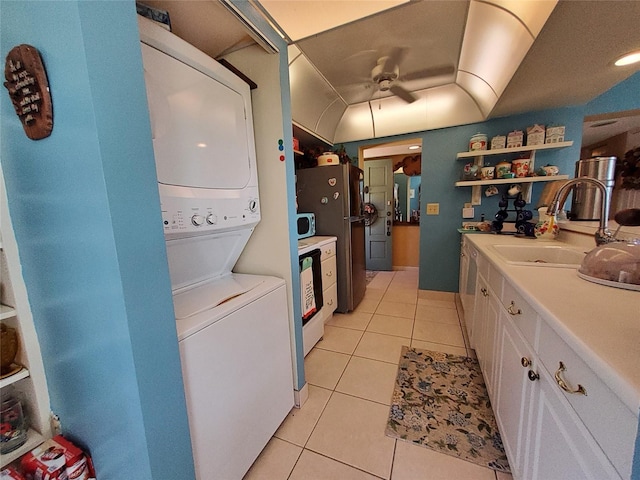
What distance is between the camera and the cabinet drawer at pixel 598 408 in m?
0.41

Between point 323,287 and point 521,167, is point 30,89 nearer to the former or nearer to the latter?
point 323,287

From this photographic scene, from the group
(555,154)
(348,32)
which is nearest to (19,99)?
(348,32)

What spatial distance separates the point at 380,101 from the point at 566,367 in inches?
113

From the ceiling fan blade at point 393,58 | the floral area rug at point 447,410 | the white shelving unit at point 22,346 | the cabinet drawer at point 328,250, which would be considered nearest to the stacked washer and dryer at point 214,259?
the white shelving unit at point 22,346

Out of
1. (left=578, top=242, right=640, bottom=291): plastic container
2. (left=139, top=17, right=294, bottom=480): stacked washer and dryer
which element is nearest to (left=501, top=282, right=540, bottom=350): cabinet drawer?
(left=578, top=242, right=640, bottom=291): plastic container

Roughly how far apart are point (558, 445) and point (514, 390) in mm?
379

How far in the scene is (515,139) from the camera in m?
2.36

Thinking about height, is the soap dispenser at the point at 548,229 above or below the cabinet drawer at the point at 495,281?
above

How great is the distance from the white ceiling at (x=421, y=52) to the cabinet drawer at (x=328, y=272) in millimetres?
1411

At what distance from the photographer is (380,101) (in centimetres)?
276

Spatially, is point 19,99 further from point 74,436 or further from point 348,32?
point 348,32

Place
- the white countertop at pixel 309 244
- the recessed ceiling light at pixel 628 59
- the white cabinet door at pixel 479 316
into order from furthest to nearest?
1. the white countertop at pixel 309 244
2. the white cabinet door at pixel 479 316
3. the recessed ceiling light at pixel 628 59

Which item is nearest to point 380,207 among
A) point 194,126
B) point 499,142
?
point 499,142

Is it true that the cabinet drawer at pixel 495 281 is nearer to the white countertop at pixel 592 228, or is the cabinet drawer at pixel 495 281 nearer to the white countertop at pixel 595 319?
the white countertop at pixel 595 319
